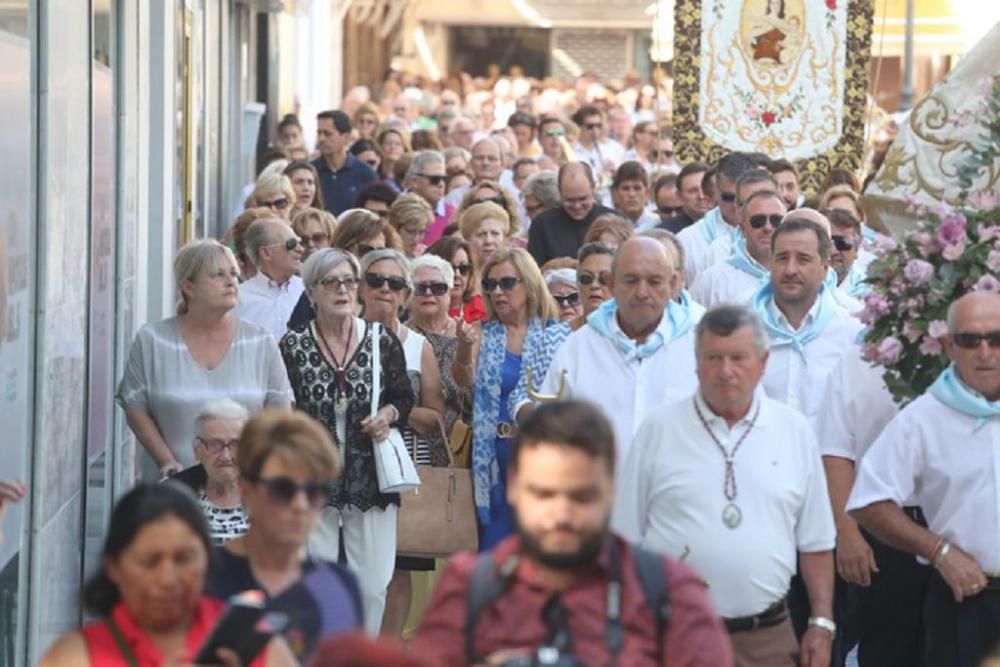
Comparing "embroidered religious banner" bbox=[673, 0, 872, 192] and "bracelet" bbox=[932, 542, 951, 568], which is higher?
"embroidered religious banner" bbox=[673, 0, 872, 192]

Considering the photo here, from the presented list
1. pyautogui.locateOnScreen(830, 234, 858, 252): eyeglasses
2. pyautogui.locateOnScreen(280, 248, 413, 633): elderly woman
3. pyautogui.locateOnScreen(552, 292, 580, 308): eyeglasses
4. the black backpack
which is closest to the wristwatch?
pyautogui.locateOnScreen(280, 248, 413, 633): elderly woman

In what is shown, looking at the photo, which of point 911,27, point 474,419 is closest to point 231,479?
point 474,419

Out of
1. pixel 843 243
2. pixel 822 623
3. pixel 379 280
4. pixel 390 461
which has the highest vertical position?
pixel 843 243

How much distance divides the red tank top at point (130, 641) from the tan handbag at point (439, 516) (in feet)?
17.2

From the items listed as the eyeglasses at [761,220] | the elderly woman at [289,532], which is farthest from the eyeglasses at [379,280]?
the elderly woman at [289,532]

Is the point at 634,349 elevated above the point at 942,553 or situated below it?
above

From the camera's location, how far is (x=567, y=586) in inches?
198

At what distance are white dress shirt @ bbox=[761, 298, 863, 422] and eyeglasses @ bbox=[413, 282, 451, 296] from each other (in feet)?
7.91

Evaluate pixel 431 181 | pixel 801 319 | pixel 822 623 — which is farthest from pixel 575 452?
pixel 431 181

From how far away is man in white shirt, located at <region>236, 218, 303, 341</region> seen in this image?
12.4 metres

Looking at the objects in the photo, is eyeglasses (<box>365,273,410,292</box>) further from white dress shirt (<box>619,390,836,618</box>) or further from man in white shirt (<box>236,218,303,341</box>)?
white dress shirt (<box>619,390,836,618</box>)

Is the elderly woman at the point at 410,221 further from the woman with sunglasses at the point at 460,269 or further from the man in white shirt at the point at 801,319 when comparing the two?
the man in white shirt at the point at 801,319

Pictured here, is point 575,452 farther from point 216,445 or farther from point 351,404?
point 351,404

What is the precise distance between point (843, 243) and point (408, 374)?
249 centimetres
